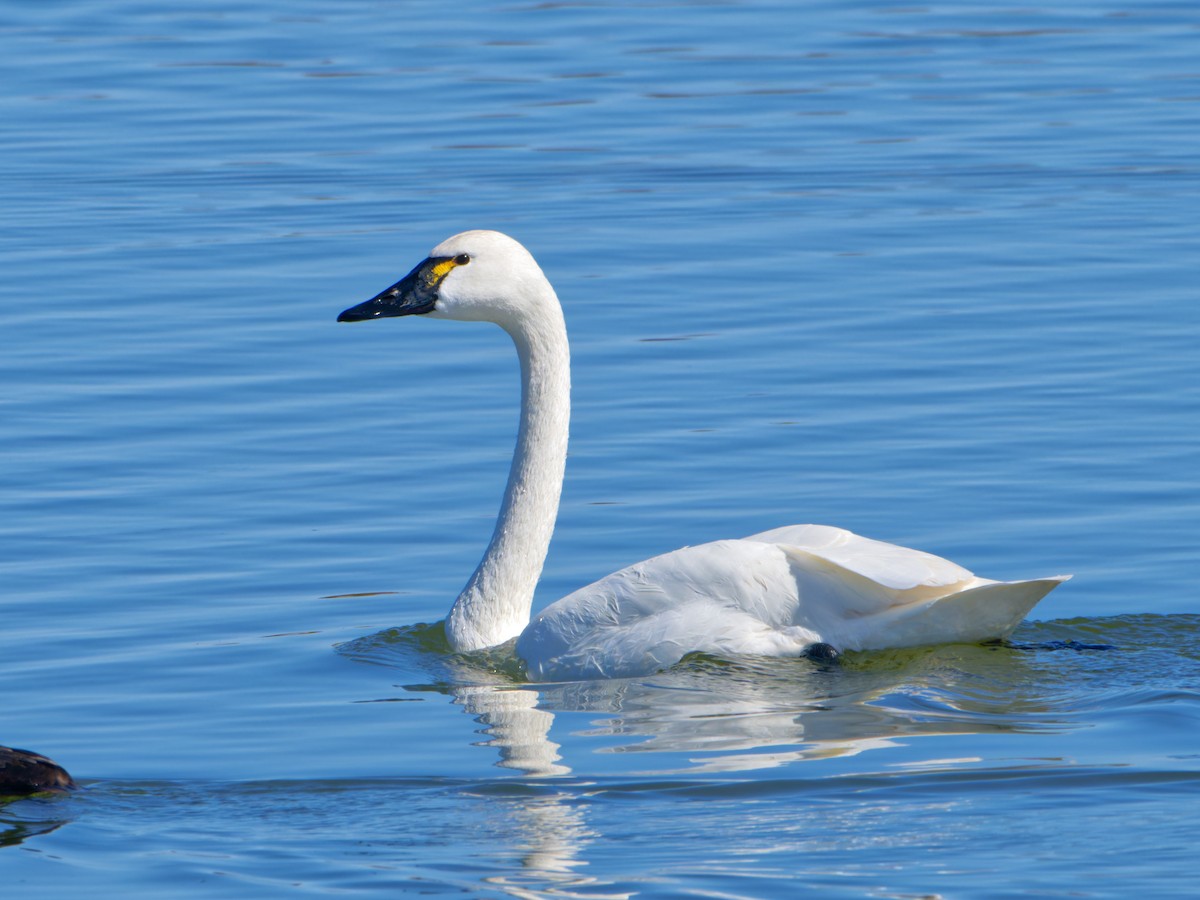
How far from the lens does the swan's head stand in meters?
10.4

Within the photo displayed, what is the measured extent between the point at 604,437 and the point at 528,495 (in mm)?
2526

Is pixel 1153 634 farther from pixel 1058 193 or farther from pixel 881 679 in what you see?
pixel 1058 193

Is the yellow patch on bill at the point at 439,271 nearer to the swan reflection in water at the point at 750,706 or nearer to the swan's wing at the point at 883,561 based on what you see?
the swan reflection in water at the point at 750,706

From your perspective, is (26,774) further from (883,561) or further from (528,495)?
(528,495)

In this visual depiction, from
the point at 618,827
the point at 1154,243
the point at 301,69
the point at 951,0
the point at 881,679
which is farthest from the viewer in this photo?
the point at 951,0

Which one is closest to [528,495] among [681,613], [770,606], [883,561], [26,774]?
[681,613]

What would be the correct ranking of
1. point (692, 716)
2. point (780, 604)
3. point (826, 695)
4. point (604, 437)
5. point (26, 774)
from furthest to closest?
point (604, 437), point (780, 604), point (826, 695), point (692, 716), point (26, 774)

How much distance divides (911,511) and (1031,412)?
189 cm

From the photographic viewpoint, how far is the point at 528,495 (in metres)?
10.5

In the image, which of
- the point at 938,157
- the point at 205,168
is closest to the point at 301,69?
the point at 205,168

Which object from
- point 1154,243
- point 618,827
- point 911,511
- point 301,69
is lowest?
point 618,827

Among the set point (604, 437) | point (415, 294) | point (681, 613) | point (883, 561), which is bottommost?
point (681, 613)

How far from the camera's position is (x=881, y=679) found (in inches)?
353

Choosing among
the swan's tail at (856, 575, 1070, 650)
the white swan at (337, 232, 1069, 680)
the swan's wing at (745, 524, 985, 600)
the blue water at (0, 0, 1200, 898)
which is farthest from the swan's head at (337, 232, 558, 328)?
the swan's tail at (856, 575, 1070, 650)
